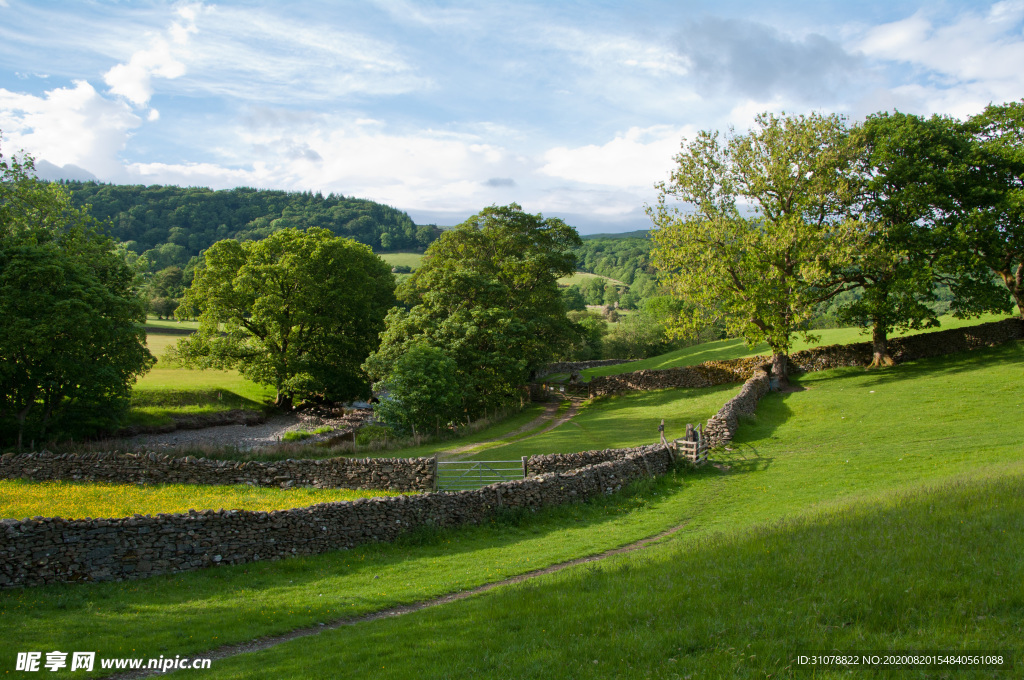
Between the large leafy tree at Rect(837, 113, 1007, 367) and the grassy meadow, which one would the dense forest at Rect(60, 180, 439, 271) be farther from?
the large leafy tree at Rect(837, 113, 1007, 367)

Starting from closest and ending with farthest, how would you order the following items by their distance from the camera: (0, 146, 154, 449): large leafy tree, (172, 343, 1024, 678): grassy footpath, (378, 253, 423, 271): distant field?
(172, 343, 1024, 678): grassy footpath < (0, 146, 154, 449): large leafy tree < (378, 253, 423, 271): distant field

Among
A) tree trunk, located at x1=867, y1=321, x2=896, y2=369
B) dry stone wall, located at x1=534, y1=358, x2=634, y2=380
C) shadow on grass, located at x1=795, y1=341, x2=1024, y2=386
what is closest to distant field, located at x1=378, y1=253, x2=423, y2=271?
dry stone wall, located at x1=534, y1=358, x2=634, y2=380

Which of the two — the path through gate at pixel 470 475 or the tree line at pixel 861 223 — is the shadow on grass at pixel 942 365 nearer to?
the tree line at pixel 861 223

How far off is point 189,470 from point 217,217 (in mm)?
142368

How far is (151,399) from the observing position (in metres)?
38.5

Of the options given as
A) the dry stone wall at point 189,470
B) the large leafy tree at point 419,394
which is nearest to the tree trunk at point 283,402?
the large leafy tree at point 419,394

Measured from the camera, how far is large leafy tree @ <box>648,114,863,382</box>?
3114 centimetres

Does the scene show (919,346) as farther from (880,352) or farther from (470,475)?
(470,475)

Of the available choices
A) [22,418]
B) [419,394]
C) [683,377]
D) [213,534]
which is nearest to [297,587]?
[213,534]

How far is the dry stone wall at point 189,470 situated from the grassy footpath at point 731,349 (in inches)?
1222

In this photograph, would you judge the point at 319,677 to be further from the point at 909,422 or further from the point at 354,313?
the point at 354,313

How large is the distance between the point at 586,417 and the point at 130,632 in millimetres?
28734

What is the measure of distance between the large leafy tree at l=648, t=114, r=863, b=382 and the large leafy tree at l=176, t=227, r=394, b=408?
83.7 feet

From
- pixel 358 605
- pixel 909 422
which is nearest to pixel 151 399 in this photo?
pixel 358 605
